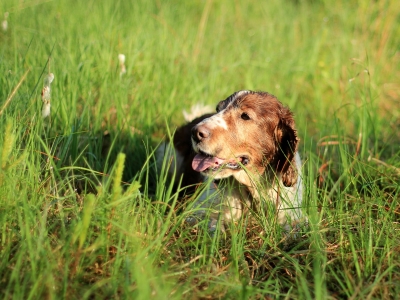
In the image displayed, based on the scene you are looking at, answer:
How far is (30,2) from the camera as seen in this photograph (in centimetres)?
598

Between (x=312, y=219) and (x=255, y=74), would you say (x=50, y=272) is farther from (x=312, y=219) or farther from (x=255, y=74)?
(x=255, y=74)

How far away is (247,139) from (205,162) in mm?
352

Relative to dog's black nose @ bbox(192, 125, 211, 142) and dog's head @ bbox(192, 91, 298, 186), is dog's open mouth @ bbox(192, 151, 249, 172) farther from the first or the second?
dog's black nose @ bbox(192, 125, 211, 142)

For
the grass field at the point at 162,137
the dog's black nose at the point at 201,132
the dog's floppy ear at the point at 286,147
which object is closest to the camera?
the grass field at the point at 162,137

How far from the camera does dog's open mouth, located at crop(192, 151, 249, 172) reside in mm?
3711

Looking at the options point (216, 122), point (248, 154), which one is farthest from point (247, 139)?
point (216, 122)

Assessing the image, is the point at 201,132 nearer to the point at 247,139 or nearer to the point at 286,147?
the point at 247,139

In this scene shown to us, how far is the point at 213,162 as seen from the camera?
3.74 metres

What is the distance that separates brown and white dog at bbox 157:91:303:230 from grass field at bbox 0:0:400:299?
212mm

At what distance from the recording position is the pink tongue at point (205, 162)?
3.72 meters

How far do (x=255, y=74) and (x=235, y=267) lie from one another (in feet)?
12.7

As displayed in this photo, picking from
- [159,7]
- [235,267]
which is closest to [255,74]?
[159,7]

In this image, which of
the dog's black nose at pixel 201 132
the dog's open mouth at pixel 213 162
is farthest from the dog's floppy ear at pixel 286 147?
the dog's black nose at pixel 201 132

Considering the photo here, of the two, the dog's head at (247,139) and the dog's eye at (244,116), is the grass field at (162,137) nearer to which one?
the dog's head at (247,139)
